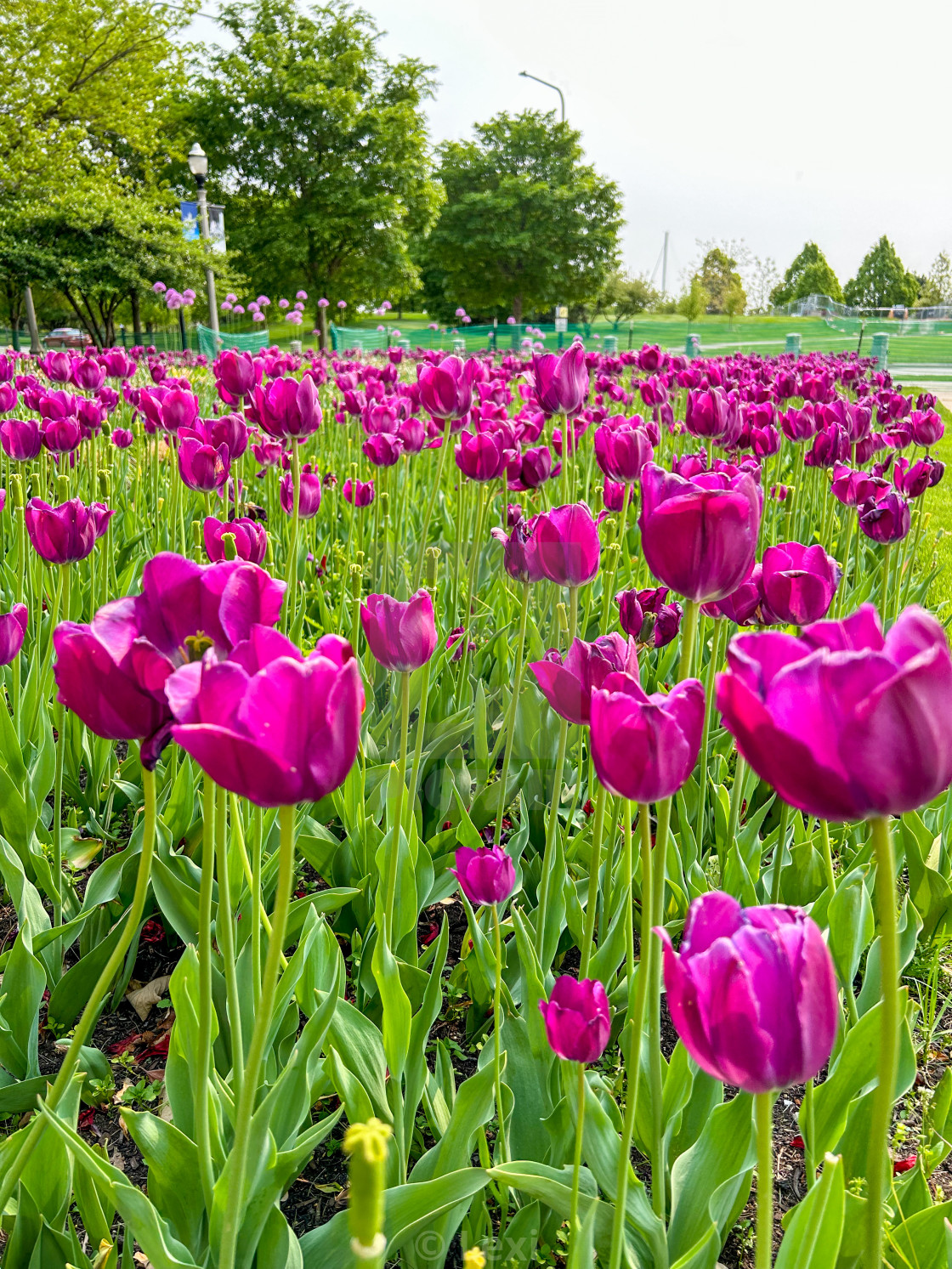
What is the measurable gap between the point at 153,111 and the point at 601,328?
1926 cm

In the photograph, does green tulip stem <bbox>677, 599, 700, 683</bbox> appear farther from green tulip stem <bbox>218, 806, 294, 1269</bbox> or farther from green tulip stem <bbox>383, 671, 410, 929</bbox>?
green tulip stem <bbox>218, 806, 294, 1269</bbox>

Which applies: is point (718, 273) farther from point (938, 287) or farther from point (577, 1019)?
point (577, 1019)

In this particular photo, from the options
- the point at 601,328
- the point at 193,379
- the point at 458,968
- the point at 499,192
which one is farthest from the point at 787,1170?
the point at 499,192

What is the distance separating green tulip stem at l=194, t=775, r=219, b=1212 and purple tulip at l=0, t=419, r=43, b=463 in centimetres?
235

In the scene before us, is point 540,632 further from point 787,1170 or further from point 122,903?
point 787,1170

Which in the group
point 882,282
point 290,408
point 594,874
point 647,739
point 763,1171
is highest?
point 882,282

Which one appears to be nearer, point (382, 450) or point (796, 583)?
A: point (796, 583)

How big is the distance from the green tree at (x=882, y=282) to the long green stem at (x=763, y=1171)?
3303 inches

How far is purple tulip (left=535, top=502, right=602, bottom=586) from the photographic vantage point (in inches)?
65.2

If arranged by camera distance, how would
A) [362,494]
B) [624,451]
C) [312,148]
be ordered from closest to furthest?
[624,451]
[362,494]
[312,148]

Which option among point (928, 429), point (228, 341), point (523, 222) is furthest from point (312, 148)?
point (928, 429)

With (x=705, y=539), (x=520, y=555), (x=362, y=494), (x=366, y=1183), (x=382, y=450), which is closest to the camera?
(x=366, y=1183)

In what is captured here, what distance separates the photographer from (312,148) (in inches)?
1497

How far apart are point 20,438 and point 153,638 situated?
244cm
